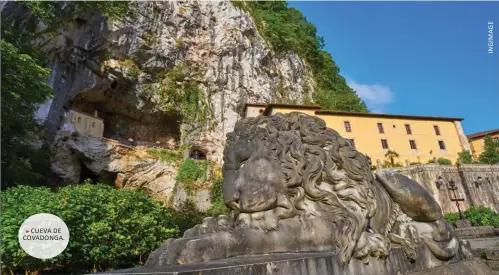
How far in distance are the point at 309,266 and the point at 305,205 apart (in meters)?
0.69

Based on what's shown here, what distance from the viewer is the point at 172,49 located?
84.0 ft

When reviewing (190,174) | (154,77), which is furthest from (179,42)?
(190,174)

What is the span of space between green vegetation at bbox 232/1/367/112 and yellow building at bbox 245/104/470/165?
6135mm

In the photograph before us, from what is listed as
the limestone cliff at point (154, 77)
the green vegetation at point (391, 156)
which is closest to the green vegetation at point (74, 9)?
the limestone cliff at point (154, 77)

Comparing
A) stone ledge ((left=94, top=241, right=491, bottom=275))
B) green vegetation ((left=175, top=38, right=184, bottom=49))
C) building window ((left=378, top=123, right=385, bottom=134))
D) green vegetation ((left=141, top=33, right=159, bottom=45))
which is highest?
green vegetation ((left=175, top=38, right=184, bottom=49))

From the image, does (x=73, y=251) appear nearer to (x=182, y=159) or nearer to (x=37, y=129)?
(x=37, y=129)

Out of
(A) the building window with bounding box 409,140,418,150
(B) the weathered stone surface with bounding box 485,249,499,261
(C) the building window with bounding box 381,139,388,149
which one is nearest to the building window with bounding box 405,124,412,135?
(A) the building window with bounding box 409,140,418,150

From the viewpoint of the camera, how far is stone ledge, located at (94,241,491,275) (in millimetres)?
1736

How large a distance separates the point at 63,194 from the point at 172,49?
19.8 meters

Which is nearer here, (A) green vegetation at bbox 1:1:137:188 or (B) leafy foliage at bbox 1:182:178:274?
(B) leafy foliage at bbox 1:182:178:274

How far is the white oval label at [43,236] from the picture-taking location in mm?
6547

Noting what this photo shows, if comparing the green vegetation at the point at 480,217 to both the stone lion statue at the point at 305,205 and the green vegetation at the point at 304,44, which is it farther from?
the stone lion statue at the point at 305,205

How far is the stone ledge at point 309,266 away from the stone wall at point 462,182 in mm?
24622

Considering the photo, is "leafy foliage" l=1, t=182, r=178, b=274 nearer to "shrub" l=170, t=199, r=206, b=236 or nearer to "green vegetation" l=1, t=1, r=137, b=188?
"shrub" l=170, t=199, r=206, b=236
